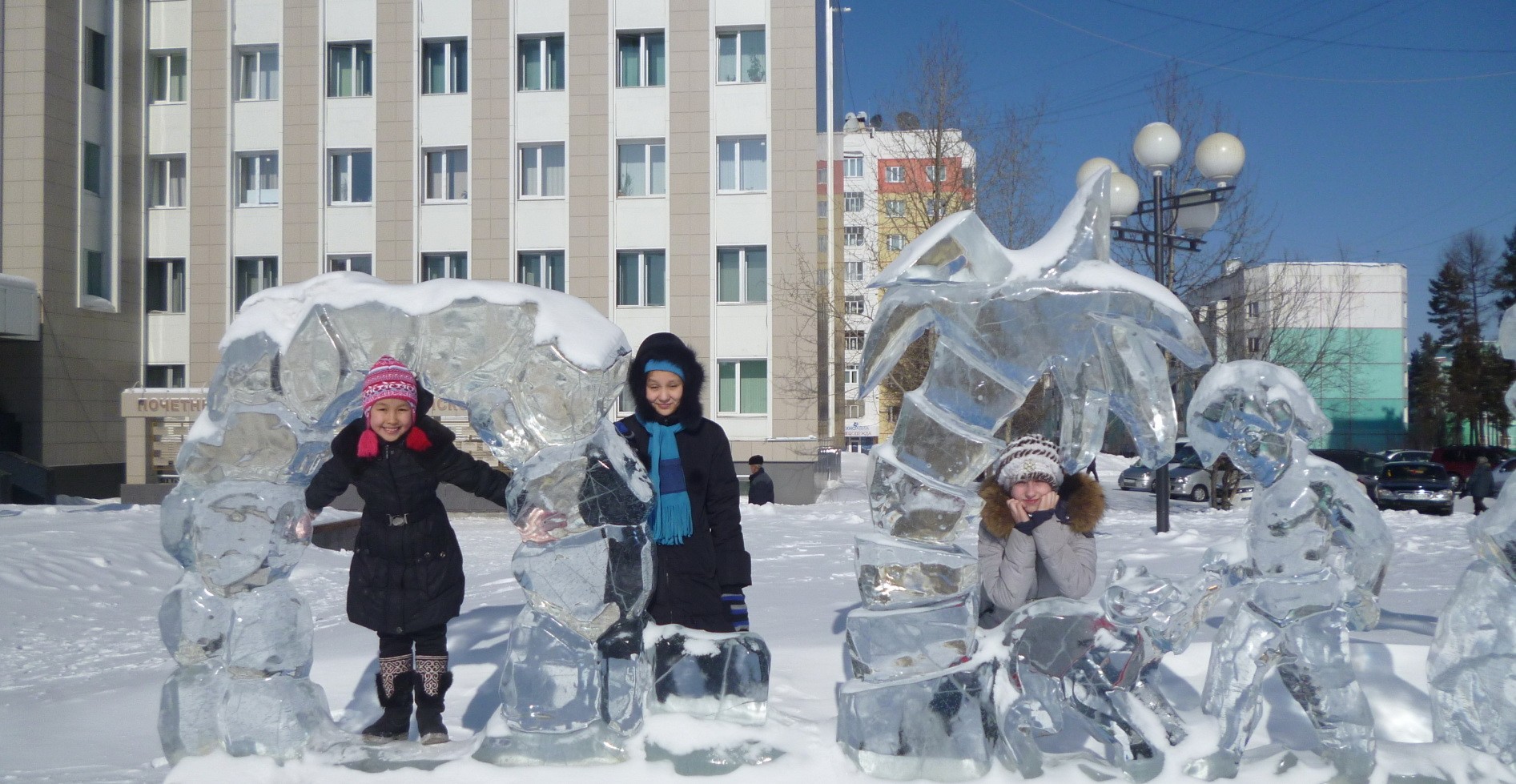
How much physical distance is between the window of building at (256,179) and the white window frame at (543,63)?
246 inches

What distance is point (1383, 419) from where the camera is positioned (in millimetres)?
47281

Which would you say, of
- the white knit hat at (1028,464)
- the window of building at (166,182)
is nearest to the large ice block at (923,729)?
the white knit hat at (1028,464)

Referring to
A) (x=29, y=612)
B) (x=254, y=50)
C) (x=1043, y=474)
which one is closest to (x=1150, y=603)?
(x=1043, y=474)

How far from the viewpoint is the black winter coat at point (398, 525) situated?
13.0 ft

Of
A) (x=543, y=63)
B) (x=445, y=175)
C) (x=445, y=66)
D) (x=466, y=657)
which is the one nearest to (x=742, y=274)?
(x=543, y=63)

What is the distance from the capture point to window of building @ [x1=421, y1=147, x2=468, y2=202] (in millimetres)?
23594

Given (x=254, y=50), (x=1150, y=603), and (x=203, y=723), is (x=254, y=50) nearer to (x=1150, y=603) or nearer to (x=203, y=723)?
(x=203, y=723)

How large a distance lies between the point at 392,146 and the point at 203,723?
21826 mm

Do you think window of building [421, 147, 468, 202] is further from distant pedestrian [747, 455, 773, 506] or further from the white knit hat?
the white knit hat

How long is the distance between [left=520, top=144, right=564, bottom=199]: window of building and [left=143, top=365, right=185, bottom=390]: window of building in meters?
9.61

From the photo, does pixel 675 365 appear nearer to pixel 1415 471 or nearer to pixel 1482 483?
pixel 1482 483

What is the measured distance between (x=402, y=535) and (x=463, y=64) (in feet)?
71.6

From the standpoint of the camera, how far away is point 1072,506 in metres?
4.07

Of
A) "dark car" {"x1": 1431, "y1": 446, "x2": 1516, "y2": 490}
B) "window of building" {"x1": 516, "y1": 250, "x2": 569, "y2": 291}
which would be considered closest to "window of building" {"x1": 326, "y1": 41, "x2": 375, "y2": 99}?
"window of building" {"x1": 516, "y1": 250, "x2": 569, "y2": 291}
